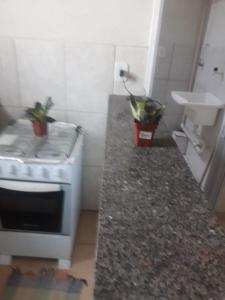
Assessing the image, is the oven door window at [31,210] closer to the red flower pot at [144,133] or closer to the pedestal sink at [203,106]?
the red flower pot at [144,133]

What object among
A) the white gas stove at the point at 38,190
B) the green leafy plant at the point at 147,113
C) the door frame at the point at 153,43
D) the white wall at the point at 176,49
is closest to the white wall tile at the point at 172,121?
the white wall at the point at 176,49

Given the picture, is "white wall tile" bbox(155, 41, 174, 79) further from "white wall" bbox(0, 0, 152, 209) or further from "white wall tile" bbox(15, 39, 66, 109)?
"white wall tile" bbox(15, 39, 66, 109)

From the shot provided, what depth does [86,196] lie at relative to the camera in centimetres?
203

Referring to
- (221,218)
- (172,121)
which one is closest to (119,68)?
(172,121)

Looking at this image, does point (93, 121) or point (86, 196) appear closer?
point (93, 121)

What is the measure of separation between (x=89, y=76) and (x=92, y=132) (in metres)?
0.40

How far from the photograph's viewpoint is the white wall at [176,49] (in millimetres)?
810

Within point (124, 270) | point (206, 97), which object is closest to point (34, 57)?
point (206, 97)

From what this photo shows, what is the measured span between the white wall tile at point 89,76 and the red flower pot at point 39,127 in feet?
0.87

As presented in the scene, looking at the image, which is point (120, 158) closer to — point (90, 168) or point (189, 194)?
point (189, 194)

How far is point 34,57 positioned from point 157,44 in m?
0.80

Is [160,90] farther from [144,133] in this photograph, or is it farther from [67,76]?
[67,76]

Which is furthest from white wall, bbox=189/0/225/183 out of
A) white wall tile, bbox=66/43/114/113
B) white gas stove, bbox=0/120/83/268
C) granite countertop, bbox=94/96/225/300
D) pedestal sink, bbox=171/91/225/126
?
white wall tile, bbox=66/43/114/113

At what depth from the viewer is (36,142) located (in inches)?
58.9
